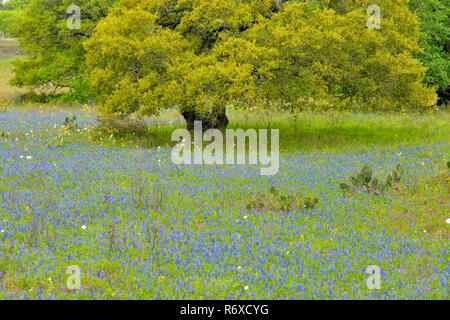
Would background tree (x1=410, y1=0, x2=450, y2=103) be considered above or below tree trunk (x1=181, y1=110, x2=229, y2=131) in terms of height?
above

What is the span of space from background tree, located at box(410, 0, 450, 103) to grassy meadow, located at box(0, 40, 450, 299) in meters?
13.8

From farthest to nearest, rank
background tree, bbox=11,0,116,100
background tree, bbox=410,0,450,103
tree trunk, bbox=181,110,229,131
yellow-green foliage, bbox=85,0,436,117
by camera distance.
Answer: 1. background tree, bbox=11,0,116,100
2. background tree, bbox=410,0,450,103
3. tree trunk, bbox=181,110,229,131
4. yellow-green foliage, bbox=85,0,436,117

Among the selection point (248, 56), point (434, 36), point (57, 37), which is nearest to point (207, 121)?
point (248, 56)

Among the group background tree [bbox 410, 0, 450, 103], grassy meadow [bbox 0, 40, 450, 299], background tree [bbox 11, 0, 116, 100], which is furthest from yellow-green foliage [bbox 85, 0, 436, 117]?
background tree [bbox 11, 0, 116, 100]

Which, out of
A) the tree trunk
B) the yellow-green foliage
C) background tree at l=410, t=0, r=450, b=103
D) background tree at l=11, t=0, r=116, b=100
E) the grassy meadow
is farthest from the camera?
background tree at l=11, t=0, r=116, b=100

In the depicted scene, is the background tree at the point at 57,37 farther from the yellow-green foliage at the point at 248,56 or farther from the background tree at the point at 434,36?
the background tree at the point at 434,36

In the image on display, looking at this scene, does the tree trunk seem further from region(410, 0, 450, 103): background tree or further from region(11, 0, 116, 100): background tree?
region(410, 0, 450, 103): background tree

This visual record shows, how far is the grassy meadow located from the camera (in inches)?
228

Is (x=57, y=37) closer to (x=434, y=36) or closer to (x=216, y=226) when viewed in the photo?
(x=434, y=36)

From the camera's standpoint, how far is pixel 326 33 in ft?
50.6

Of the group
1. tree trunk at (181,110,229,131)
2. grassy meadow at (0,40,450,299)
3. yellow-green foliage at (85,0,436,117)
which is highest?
yellow-green foliage at (85,0,436,117)

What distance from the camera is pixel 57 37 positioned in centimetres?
3219
